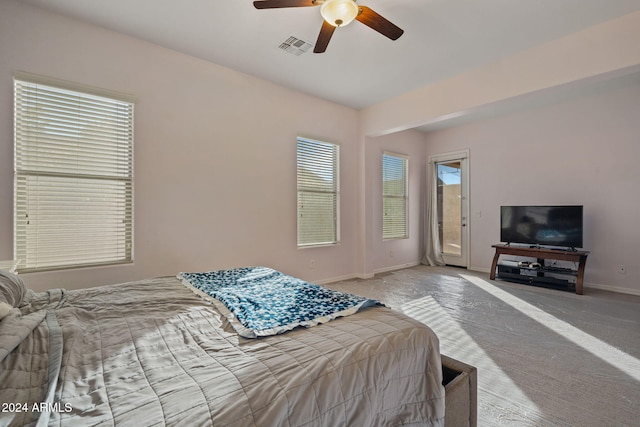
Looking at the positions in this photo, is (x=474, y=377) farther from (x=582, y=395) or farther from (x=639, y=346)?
(x=639, y=346)

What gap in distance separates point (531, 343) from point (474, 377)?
169cm

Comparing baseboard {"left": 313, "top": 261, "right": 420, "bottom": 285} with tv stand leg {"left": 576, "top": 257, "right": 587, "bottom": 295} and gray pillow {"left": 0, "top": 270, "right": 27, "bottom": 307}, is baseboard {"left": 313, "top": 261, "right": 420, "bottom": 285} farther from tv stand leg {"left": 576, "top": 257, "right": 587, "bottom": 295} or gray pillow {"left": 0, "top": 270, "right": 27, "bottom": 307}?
gray pillow {"left": 0, "top": 270, "right": 27, "bottom": 307}

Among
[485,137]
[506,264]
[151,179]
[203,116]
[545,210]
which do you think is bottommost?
[506,264]

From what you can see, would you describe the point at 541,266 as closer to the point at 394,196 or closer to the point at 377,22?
the point at 394,196

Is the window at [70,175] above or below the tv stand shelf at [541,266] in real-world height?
above

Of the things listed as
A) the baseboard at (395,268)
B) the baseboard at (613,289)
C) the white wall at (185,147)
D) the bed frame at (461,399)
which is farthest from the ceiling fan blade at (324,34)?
the baseboard at (613,289)

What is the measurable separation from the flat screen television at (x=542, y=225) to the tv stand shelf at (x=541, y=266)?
6.6 inches

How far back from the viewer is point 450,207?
626 centimetres

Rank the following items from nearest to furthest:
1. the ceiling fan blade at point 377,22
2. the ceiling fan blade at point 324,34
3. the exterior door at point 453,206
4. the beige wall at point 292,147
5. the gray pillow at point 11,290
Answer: the gray pillow at point 11,290
the ceiling fan blade at point 377,22
the ceiling fan blade at point 324,34
the beige wall at point 292,147
the exterior door at point 453,206

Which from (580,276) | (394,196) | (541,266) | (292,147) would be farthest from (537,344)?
(394,196)

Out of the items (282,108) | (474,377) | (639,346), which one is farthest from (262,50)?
(639,346)

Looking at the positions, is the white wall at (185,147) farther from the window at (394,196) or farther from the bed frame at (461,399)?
the bed frame at (461,399)

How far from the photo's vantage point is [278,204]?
4.07 m

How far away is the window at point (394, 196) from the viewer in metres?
5.71
